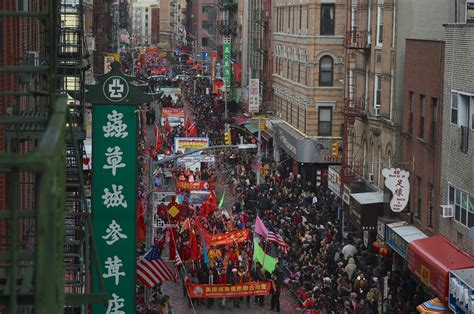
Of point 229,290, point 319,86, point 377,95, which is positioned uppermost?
point 377,95

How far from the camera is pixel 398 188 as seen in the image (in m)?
35.5

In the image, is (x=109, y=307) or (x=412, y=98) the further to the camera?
(x=412, y=98)

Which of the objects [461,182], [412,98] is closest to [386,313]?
[461,182]

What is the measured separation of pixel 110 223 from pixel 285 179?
144 ft

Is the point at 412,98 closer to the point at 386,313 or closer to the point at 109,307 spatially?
the point at 386,313

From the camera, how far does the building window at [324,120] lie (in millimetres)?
59594

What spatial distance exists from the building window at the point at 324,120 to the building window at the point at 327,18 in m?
4.31

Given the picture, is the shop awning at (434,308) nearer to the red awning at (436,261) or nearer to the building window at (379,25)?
the red awning at (436,261)

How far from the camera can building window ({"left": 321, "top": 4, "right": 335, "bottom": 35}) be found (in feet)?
193

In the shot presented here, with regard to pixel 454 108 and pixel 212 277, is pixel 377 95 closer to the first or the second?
pixel 454 108

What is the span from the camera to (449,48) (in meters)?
31.8

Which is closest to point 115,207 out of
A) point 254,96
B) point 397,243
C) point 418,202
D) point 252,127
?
point 397,243

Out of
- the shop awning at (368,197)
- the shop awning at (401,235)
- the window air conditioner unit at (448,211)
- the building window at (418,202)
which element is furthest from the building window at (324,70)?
the window air conditioner unit at (448,211)

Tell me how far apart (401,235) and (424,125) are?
385cm
